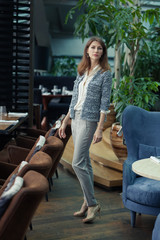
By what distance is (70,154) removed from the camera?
215 inches

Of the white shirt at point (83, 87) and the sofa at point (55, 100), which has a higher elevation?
the white shirt at point (83, 87)

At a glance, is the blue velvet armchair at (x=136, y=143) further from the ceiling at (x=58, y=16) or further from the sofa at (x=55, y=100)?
the ceiling at (x=58, y=16)

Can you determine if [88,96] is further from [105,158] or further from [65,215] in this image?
[105,158]

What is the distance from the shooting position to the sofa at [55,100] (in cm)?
983

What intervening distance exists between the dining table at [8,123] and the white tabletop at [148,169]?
140 centimetres

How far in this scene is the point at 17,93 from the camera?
5.02 m

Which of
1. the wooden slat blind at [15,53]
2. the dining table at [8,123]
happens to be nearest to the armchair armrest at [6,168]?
the dining table at [8,123]

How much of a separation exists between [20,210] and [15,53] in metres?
3.76

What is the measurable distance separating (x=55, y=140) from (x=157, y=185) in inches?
42.6

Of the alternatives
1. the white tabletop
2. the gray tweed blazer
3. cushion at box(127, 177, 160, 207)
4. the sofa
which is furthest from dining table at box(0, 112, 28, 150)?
the sofa

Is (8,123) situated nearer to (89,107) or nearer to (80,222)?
(89,107)

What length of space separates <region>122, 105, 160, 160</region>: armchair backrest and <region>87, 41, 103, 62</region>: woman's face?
26.4 inches

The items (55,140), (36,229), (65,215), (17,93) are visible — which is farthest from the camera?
(17,93)

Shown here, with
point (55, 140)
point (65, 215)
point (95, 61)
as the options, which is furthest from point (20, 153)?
point (95, 61)
